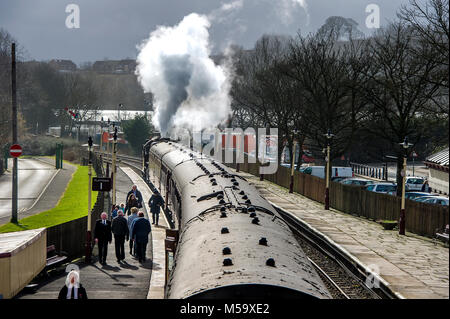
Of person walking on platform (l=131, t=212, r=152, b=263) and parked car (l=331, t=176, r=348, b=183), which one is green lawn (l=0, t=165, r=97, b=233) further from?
parked car (l=331, t=176, r=348, b=183)

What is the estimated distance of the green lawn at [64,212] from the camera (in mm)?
29516

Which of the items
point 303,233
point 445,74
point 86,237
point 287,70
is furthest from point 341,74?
point 86,237

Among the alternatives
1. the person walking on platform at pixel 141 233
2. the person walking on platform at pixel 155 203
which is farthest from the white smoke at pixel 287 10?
the person walking on platform at pixel 141 233

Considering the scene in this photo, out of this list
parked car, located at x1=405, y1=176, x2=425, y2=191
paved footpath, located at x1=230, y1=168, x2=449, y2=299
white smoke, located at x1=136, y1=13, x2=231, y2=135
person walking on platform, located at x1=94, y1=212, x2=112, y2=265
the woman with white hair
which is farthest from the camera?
white smoke, located at x1=136, y1=13, x2=231, y2=135

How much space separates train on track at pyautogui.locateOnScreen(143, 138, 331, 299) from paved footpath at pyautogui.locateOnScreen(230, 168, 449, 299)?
10.7 feet

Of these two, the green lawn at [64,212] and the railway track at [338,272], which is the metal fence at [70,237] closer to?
the green lawn at [64,212]

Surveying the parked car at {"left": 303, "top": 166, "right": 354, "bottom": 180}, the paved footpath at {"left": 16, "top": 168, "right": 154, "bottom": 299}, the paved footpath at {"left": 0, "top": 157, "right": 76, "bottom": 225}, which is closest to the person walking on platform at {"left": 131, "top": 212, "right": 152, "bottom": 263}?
the paved footpath at {"left": 16, "top": 168, "right": 154, "bottom": 299}

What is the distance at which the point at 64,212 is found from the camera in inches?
1341

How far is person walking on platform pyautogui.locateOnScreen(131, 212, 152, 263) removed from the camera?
1927 cm

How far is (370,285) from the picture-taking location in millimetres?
17969

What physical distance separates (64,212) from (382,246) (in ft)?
61.1

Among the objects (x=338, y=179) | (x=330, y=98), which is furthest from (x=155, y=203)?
(x=330, y=98)

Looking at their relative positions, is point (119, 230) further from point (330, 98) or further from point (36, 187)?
point (36, 187)

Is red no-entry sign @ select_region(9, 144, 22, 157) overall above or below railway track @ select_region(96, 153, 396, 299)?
above
